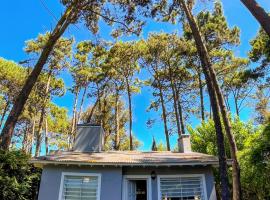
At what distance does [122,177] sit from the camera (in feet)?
31.4

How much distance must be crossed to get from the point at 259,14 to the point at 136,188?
6948mm

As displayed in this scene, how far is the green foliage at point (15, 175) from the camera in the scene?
27.9 feet

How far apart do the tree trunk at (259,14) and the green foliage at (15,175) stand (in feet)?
27.6

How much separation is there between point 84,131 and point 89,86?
13.3 m

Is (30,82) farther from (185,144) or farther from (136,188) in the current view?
(185,144)

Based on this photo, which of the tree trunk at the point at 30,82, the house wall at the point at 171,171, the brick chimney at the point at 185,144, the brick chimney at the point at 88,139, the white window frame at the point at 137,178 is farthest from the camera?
the brick chimney at the point at 185,144

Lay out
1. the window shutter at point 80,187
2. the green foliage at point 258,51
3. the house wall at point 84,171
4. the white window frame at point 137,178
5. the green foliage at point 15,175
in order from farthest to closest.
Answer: the green foliage at point 258,51 < the white window frame at point 137,178 < the window shutter at point 80,187 < the house wall at point 84,171 < the green foliage at point 15,175

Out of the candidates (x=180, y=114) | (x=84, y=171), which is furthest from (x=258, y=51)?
(x=84, y=171)

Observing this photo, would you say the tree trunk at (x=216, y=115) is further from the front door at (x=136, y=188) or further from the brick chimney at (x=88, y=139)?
the brick chimney at (x=88, y=139)

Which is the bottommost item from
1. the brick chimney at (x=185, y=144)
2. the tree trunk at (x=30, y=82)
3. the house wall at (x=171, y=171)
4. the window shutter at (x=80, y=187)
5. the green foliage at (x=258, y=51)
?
the window shutter at (x=80, y=187)

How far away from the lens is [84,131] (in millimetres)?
11438

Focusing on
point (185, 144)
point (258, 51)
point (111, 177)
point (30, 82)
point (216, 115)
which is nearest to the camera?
point (216, 115)

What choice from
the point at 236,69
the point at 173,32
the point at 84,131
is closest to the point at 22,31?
the point at 173,32

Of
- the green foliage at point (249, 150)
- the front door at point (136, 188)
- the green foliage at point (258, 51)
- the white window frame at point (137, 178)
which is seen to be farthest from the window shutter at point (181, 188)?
the green foliage at point (258, 51)
